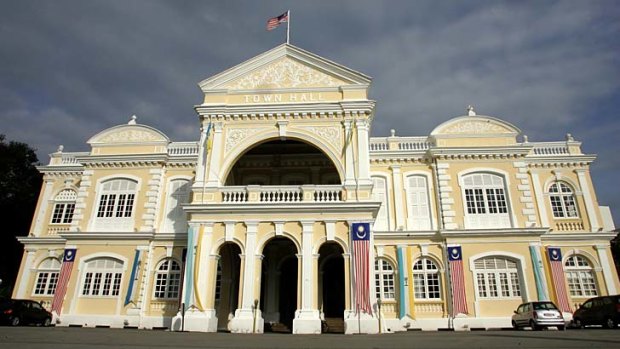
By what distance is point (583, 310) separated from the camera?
17.3 m

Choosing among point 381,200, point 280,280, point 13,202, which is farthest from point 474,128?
point 13,202

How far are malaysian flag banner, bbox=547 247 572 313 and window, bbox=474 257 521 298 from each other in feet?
6.47

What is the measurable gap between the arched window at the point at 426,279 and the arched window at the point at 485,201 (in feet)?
9.32

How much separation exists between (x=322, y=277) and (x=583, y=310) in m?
11.6

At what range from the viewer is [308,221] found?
16.9m

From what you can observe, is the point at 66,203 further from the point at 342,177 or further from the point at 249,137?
the point at 342,177

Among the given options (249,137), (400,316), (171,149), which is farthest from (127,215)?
(400,316)

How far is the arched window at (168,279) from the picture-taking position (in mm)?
21391

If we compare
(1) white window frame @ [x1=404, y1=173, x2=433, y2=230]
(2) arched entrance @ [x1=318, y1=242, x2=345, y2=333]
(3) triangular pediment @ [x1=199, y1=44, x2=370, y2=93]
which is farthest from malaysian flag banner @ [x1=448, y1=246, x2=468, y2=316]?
(3) triangular pediment @ [x1=199, y1=44, x2=370, y2=93]

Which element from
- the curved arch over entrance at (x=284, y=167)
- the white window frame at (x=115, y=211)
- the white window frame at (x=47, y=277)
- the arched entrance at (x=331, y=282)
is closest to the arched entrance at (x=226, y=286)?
the curved arch over entrance at (x=284, y=167)

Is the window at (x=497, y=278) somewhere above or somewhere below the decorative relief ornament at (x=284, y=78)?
below

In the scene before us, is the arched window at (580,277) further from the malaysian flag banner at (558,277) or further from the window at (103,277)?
the window at (103,277)

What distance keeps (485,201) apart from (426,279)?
5.19 m

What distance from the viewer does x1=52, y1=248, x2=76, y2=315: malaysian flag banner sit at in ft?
67.8
